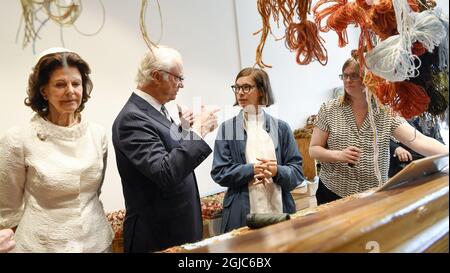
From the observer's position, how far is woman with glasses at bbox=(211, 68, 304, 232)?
1.24 metres

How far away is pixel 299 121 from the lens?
1.87m

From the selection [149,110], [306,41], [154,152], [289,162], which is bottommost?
[289,162]

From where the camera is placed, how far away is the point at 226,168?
126 cm

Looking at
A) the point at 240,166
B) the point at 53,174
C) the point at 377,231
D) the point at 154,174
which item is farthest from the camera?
the point at 240,166

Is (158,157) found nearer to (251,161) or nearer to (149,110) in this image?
(149,110)

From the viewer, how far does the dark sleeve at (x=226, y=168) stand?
4.04ft

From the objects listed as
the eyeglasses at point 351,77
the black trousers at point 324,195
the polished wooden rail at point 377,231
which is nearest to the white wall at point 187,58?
the eyeglasses at point 351,77

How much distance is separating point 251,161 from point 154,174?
39cm

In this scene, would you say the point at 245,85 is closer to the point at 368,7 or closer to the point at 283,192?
the point at 283,192

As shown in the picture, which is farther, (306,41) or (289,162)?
(289,162)

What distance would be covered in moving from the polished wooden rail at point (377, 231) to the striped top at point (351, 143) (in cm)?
80

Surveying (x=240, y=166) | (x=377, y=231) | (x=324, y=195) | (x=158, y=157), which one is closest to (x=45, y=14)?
(x=377, y=231)

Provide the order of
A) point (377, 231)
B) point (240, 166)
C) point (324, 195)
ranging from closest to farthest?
point (377, 231) → point (240, 166) → point (324, 195)
